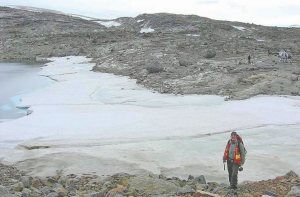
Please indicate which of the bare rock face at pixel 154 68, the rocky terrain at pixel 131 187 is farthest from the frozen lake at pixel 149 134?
the bare rock face at pixel 154 68

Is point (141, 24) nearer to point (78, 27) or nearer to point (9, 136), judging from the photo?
point (78, 27)

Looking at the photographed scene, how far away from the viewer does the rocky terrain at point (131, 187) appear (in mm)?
7961

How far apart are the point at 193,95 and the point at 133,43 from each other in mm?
23639

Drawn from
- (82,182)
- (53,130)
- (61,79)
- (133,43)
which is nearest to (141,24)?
(133,43)

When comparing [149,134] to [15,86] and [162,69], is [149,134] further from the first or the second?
[15,86]

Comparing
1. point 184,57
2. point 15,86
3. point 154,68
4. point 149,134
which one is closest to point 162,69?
point 154,68

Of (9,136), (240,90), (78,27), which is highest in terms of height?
(78,27)

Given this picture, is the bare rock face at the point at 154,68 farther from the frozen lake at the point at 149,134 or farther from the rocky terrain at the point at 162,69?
the frozen lake at the point at 149,134

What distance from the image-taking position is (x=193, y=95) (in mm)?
21578

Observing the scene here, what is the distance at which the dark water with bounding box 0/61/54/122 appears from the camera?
19578 millimetres

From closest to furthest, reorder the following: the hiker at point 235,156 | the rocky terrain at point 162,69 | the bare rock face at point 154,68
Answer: the rocky terrain at point 162,69, the hiker at point 235,156, the bare rock face at point 154,68

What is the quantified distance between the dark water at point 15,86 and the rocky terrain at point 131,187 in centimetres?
960

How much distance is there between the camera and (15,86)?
28.3m

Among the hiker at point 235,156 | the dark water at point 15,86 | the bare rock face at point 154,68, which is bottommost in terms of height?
the dark water at point 15,86
